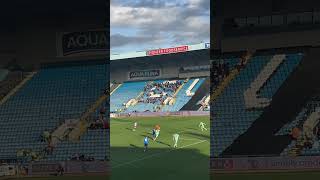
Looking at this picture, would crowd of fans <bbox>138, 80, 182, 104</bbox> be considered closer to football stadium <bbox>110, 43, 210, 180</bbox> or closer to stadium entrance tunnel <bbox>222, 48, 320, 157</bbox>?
football stadium <bbox>110, 43, 210, 180</bbox>

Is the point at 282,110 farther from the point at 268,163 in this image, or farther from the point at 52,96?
the point at 52,96

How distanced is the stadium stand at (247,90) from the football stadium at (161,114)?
1.77 meters

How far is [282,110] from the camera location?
15.9 m

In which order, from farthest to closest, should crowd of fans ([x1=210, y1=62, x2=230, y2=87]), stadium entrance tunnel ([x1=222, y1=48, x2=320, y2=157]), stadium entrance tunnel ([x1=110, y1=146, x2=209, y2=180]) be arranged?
crowd of fans ([x1=210, y1=62, x2=230, y2=87]) → stadium entrance tunnel ([x1=222, y1=48, x2=320, y2=157]) → stadium entrance tunnel ([x1=110, y1=146, x2=209, y2=180])

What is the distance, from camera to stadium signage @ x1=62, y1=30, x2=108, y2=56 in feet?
53.1

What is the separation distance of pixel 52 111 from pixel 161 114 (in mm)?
19412

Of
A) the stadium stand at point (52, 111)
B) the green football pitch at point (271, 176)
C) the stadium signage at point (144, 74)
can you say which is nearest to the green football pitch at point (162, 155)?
the green football pitch at point (271, 176)

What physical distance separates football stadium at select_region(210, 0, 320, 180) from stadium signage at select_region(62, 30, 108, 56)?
406 centimetres

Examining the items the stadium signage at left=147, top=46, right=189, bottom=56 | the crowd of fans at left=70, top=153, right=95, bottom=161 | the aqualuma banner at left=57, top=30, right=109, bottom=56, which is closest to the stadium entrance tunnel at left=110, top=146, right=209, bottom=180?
the crowd of fans at left=70, top=153, right=95, bottom=161

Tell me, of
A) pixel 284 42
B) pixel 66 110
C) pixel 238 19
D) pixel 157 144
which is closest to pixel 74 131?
pixel 66 110

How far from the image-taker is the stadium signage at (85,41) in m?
16.2

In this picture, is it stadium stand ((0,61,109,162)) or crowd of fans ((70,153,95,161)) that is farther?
stadium stand ((0,61,109,162))

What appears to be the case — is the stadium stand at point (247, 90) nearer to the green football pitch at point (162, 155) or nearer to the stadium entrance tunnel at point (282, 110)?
the stadium entrance tunnel at point (282, 110)

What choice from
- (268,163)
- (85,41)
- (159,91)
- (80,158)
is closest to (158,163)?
(80,158)
